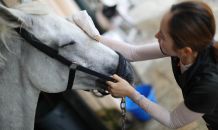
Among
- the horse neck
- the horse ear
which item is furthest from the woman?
the horse neck

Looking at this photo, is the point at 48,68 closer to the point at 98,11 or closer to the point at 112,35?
the point at 112,35

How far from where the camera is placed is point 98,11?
12.7ft

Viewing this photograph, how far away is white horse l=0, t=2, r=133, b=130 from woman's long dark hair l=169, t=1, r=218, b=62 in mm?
476

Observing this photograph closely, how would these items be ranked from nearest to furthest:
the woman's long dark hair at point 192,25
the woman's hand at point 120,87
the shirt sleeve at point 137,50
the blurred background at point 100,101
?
1. the woman's long dark hair at point 192,25
2. the woman's hand at point 120,87
3. the shirt sleeve at point 137,50
4. the blurred background at point 100,101

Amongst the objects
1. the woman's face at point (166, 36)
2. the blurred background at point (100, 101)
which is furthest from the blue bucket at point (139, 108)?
the woman's face at point (166, 36)

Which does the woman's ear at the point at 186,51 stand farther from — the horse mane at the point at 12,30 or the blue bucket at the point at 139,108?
the blue bucket at the point at 139,108

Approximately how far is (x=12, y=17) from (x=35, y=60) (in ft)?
0.99

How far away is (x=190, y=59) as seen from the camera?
3.44ft

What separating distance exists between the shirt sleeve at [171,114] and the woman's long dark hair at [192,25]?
46 cm

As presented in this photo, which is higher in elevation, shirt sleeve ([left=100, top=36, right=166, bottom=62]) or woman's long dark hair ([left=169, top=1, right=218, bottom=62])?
woman's long dark hair ([left=169, top=1, right=218, bottom=62])

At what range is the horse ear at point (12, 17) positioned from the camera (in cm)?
87

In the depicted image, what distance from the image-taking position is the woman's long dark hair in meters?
0.86

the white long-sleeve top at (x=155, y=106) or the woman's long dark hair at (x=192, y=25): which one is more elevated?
the woman's long dark hair at (x=192, y=25)

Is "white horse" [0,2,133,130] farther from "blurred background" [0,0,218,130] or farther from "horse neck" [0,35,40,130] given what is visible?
"blurred background" [0,0,218,130]
